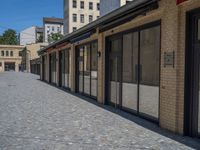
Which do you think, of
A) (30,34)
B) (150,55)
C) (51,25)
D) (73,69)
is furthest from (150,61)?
(30,34)

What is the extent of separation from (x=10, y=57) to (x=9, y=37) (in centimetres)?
2721

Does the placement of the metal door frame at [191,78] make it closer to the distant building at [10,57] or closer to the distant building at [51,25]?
the distant building at [10,57]

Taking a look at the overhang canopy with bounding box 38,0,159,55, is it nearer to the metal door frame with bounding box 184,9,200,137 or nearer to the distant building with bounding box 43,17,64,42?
the metal door frame with bounding box 184,9,200,137

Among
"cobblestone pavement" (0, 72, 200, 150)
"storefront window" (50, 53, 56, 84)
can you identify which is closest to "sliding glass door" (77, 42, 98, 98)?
"cobblestone pavement" (0, 72, 200, 150)

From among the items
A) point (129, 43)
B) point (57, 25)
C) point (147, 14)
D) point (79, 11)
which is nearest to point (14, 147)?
point (147, 14)

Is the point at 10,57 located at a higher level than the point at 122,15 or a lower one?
higher

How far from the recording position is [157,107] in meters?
10.2

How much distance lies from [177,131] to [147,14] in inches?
139

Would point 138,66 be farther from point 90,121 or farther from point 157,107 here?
point 90,121

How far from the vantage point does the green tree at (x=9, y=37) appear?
125188 millimetres

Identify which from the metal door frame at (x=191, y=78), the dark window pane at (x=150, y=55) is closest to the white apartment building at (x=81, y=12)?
the dark window pane at (x=150, y=55)

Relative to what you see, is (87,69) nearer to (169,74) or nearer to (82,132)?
(169,74)

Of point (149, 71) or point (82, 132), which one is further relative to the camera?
point (149, 71)

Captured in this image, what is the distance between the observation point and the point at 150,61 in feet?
35.4
